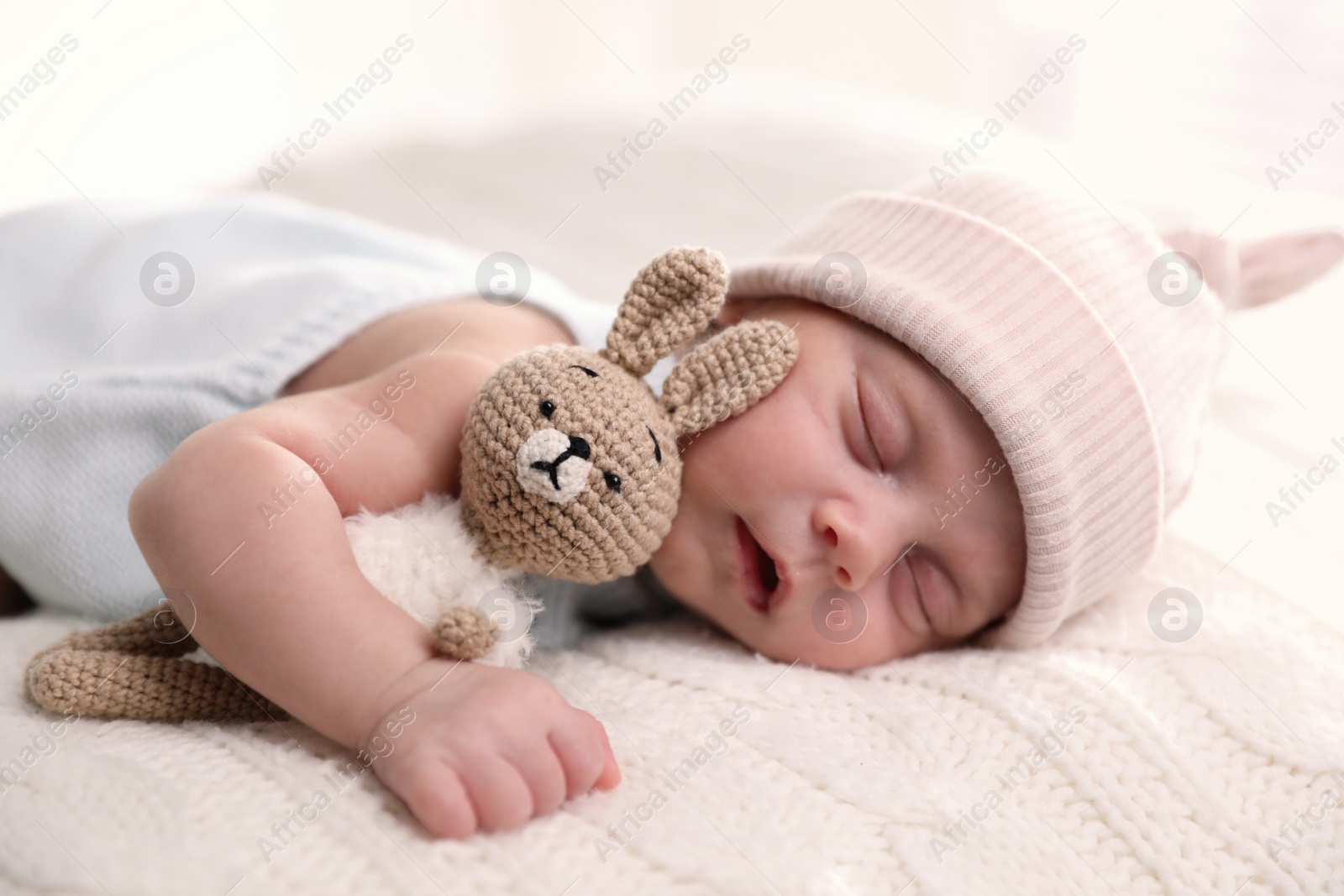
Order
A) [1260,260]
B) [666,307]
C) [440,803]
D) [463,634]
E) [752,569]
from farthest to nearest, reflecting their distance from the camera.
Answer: [1260,260]
[752,569]
[666,307]
[463,634]
[440,803]

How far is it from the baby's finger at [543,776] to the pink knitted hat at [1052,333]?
569 mm

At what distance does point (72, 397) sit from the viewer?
1.21 m

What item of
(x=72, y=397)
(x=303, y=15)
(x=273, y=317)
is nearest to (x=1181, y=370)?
(x=273, y=317)

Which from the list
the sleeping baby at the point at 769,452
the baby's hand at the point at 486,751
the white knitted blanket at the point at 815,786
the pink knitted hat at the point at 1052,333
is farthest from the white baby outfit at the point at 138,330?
the baby's hand at the point at 486,751

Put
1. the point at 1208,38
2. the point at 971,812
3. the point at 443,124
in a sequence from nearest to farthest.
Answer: the point at 971,812 < the point at 1208,38 < the point at 443,124

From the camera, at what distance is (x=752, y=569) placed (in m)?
1.11

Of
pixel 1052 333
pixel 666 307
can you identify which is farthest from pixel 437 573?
pixel 1052 333

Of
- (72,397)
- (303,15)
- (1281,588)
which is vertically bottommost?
Answer: (72,397)

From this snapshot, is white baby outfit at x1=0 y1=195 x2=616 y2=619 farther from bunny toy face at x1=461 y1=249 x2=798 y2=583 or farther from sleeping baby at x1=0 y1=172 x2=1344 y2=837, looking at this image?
bunny toy face at x1=461 y1=249 x2=798 y2=583

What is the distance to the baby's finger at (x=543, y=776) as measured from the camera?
0.77 m

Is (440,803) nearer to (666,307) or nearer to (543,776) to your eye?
(543,776)

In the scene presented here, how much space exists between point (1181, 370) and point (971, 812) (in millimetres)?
606

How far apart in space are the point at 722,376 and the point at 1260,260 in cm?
81

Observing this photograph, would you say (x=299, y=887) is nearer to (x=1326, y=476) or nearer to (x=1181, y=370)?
(x=1181, y=370)
